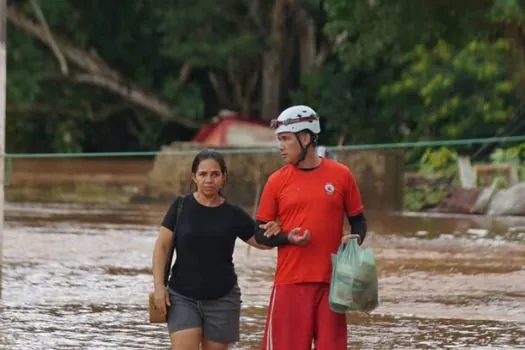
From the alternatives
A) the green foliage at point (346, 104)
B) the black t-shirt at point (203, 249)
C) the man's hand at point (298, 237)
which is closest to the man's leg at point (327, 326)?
the man's hand at point (298, 237)

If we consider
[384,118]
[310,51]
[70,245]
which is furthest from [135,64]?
[70,245]

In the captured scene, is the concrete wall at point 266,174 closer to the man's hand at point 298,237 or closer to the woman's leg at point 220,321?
the woman's leg at point 220,321

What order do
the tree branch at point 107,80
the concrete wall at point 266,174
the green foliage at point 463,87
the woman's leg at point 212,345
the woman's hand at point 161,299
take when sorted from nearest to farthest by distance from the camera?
the woman's hand at point 161,299 → the woman's leg at point 212,345 → the concrete wall at point 266,174 → the green foliage at point 463,87 → the tree branch at point 107,80

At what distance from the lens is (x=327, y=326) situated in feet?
23.6

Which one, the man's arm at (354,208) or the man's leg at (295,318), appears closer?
the man's leg at (295,318)

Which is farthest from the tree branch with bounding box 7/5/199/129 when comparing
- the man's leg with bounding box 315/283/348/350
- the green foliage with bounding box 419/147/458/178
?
the man's leg with bounding box 315/283/348/350

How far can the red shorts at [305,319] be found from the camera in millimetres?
7188

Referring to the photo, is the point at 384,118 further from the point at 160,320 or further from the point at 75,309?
the point at 160,320

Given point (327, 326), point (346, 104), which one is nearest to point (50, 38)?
point (346, 104)

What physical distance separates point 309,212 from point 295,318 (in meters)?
0.54

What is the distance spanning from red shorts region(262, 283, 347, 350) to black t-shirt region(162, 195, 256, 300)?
0.34 meters

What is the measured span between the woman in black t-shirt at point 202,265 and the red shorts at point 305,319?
276 millimetres

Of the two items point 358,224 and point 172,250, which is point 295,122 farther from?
point 172,250

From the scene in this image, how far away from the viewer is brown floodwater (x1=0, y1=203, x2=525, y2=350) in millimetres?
10227
